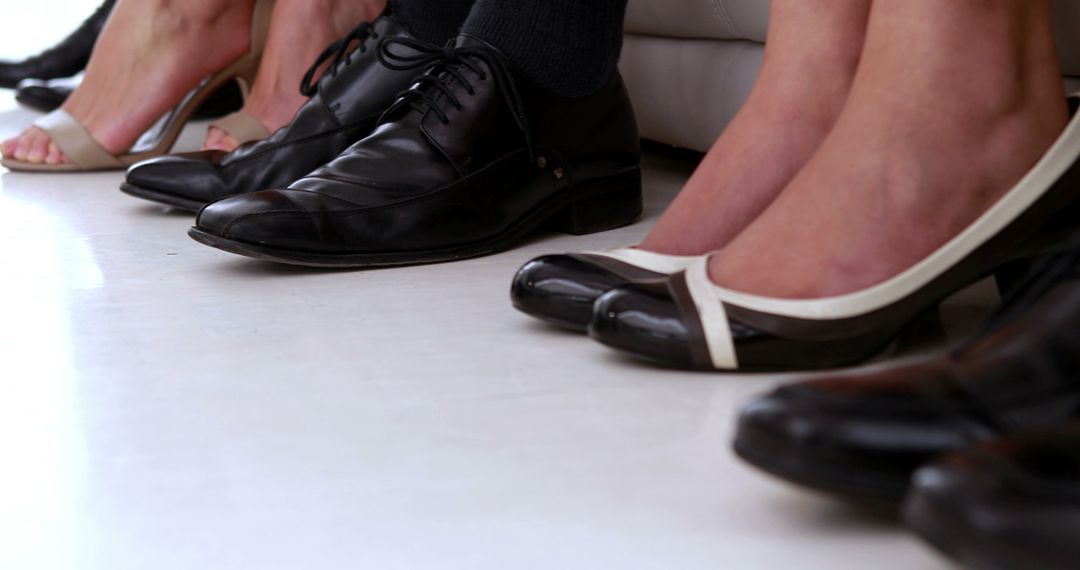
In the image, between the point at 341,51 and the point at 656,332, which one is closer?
the point at 656,332

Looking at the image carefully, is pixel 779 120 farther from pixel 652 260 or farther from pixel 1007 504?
pixel 1007 504

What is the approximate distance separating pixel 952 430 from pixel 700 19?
968 millimetres

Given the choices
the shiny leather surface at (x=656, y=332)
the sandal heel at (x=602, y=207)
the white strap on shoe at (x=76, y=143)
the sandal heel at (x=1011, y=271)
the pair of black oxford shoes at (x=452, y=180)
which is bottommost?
→ the white strap on shoe at (x=76, y=143)

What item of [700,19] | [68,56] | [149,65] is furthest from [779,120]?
[68,56]

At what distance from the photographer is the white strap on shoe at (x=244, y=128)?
4.63 ft

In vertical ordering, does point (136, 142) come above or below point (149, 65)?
below

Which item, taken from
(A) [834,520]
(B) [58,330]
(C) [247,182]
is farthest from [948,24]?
(C) [247,182]

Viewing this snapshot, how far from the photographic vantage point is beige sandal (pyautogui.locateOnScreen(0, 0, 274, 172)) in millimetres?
1570

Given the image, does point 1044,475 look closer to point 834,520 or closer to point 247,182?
point 834,520

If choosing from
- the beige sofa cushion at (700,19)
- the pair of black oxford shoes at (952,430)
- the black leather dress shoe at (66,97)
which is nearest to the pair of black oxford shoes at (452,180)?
the beige sofa cushion at (700,19)

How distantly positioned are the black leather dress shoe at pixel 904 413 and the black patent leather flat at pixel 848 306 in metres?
0.17

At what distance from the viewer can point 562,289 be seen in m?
0.75

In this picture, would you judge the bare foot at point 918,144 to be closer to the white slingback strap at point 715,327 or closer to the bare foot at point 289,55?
the white slingback strap at point 715,327

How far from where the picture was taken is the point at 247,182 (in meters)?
1.21
